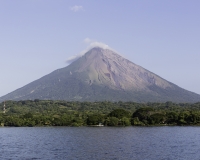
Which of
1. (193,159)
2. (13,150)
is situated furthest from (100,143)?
(193,159)

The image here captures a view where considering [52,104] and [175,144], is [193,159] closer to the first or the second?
[175,144]

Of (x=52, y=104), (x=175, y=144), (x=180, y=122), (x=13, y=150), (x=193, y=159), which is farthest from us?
(x=52, y=104)

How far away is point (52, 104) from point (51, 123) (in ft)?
184

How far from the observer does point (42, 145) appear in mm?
51438

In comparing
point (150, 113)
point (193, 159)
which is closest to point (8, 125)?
point (150, 113)

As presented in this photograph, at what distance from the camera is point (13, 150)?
46.5 metres

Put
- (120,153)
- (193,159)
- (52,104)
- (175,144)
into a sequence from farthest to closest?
(52,104), (175,144), (120,153), (193,159)

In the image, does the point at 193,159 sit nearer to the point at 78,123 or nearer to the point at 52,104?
the point at 78,123

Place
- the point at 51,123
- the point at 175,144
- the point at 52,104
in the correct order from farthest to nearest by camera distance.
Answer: the point at 52,104 → the point at 51,123 → the point at 175,144

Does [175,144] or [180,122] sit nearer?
[175,144]


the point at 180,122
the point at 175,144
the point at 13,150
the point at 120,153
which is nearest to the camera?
the point at 120,153

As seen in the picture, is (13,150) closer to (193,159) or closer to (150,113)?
(193,159)

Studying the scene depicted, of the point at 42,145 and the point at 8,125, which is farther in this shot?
the point at 8,125

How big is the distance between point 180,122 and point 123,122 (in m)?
13.2
